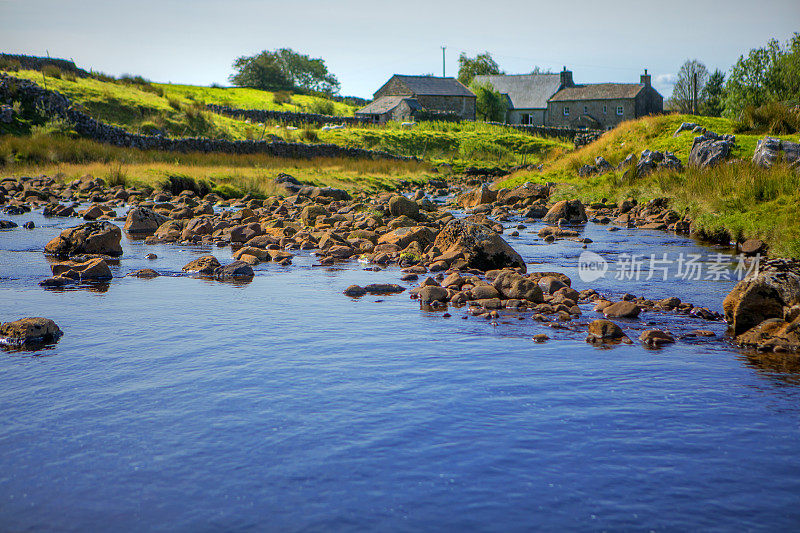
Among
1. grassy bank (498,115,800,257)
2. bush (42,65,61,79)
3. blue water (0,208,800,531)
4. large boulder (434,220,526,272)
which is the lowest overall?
blue water (0,208,800,531)

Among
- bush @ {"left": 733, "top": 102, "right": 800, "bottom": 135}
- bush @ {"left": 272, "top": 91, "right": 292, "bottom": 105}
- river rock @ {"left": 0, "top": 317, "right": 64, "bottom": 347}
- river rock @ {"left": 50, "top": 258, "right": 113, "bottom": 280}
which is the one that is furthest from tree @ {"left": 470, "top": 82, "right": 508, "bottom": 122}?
river rock @ {"left": 0, "top": 317, "right": 64, "bottom": 347}

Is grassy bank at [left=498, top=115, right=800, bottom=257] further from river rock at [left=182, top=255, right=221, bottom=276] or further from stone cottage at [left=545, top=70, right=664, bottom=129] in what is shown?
stone cottage at [left=545, top=70, right=664, bottom=129]

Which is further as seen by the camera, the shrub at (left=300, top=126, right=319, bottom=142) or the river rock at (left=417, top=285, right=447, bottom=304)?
the shrub at (left=300, top=126, right=319, bottom=142)

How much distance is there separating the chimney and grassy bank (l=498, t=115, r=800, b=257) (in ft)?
180

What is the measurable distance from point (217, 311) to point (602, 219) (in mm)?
16484

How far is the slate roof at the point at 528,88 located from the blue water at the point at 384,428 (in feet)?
269

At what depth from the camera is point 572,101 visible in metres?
84.6

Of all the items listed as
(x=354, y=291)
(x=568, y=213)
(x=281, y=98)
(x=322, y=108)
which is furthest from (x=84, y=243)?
(x=281, y=98)

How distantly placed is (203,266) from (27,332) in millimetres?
5467

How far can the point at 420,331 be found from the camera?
934 cm

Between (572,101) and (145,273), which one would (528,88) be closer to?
(572,101)

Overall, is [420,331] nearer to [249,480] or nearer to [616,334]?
[616,334]

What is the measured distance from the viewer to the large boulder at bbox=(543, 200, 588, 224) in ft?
78.3

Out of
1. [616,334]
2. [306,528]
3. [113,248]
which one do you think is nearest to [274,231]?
[113,248]
